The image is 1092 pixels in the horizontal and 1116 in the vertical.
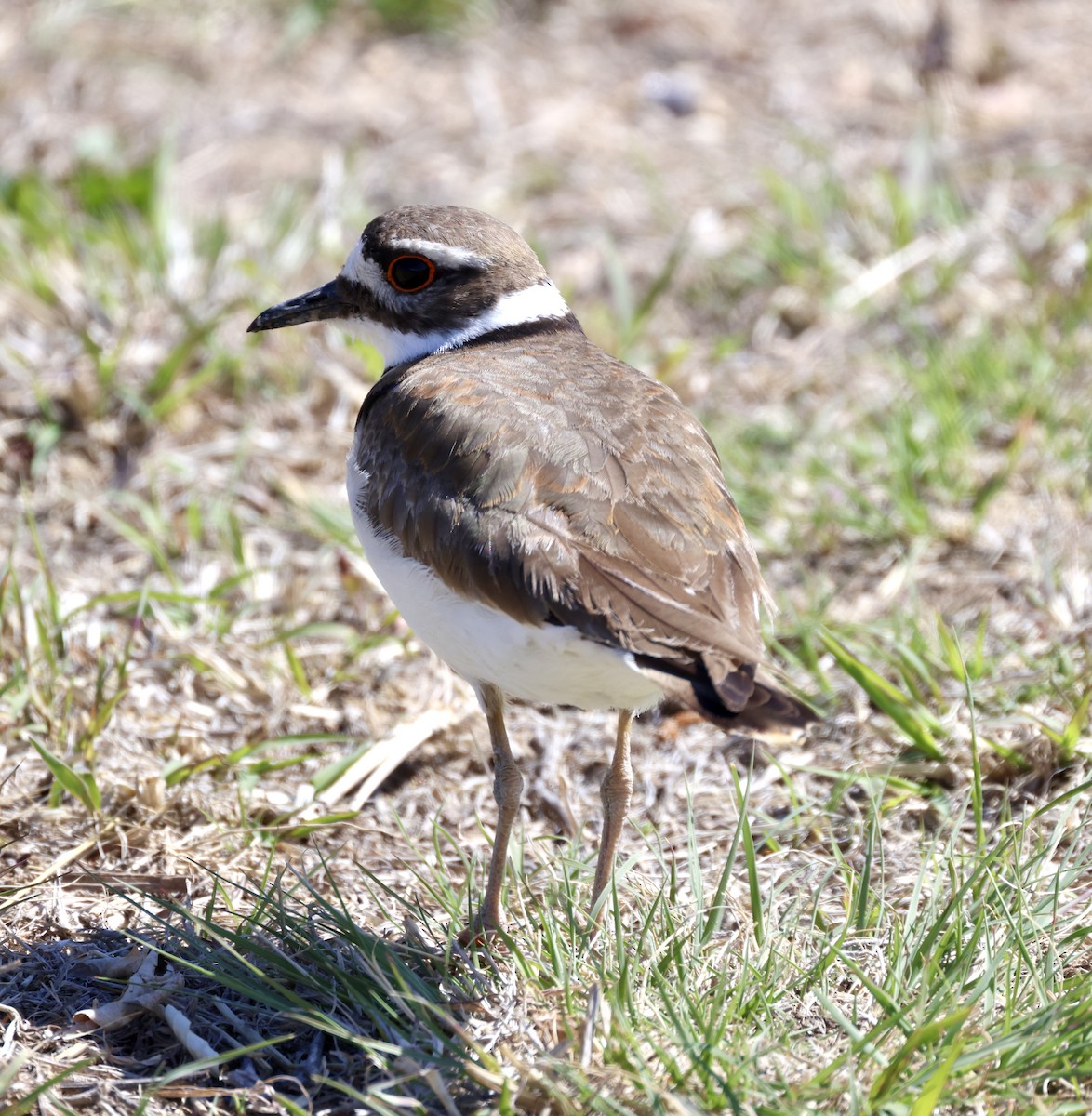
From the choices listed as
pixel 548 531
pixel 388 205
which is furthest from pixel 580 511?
pixel 388 205

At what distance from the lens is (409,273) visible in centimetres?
412

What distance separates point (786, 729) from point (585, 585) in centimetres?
55

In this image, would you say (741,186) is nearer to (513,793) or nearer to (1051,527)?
(1051,527)

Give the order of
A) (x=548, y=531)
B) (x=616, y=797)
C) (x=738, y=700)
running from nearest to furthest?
(x=738, y=700) < (x=548, y=531) < (x=616, y=797)

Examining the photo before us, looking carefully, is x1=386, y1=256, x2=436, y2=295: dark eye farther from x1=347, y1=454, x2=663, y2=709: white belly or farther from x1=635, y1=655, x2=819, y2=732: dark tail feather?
x1=635, y1=655, x2=819, y2=732: dark tail feather

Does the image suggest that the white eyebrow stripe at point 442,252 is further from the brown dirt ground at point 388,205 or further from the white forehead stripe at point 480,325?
the brown dirt ground at point 388,205

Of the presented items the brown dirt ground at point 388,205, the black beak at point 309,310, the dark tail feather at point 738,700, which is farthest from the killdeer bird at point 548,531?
the brown dirt ground at point 388,205

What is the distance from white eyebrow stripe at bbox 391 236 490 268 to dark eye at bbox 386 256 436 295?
0.09 ft

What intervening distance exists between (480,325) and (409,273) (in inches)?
10.2

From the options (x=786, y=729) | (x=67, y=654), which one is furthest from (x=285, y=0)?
(x=786, y=729)

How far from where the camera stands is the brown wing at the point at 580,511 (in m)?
2.99

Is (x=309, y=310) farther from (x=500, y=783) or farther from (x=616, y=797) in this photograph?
(x=616, y=797)

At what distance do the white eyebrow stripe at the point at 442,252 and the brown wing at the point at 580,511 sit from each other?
0.42 m

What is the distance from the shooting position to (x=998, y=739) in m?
4.00
